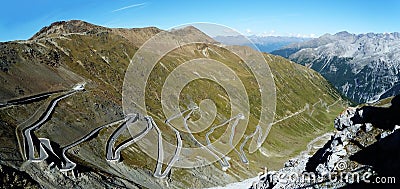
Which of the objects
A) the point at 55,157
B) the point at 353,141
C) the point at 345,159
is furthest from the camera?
the point at 55,157

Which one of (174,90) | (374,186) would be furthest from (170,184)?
(174,90)

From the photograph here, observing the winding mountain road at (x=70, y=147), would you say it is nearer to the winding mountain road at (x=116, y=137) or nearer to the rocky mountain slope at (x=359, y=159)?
the winding mountain road at (x=116, y=137)

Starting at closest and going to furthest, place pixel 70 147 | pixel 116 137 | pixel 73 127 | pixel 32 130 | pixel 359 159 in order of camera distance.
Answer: pixel 359 159 → pixel 32 130 → pixel 70 147 → pixel 73 127 → pixel 116 137

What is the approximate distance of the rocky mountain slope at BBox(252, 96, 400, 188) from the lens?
37.5 m

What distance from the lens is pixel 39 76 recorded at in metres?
141

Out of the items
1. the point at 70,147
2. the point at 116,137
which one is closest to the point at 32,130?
the point at 70,147

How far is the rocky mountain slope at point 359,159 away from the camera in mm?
37531

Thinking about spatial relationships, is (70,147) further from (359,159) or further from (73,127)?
(359,159)

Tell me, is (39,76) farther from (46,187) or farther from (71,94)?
(46,187)

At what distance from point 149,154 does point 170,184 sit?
16.7 meters

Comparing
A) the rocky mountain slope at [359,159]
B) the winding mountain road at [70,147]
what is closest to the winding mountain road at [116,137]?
the winding mountain road at [70,147]

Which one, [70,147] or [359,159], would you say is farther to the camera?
[70,147]

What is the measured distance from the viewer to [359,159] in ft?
146

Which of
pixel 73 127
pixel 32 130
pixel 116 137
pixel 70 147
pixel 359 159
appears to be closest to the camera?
pixel 359 159
